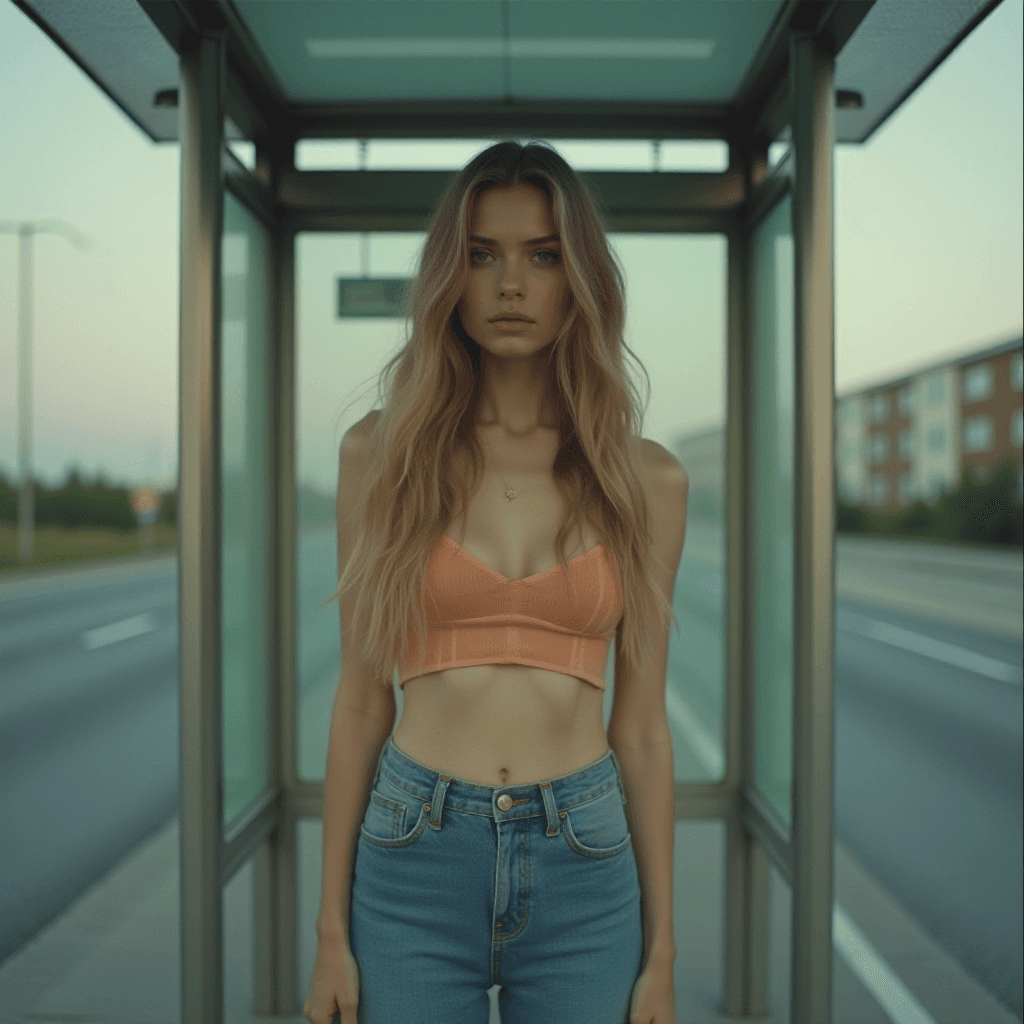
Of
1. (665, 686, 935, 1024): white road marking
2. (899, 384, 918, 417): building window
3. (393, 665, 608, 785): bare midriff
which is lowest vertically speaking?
(665, 686, 935, 1024): white road marking

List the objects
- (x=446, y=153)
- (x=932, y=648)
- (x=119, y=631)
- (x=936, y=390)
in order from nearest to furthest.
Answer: (x=446, y=153), (x=932, y=648), (x=119, y=631), (x=936, y=390)

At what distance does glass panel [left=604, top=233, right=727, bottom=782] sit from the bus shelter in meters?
0.05

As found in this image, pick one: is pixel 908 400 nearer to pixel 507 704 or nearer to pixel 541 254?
pixel 541 254

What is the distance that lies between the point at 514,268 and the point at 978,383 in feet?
202

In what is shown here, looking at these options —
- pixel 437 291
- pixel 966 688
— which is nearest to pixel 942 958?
pixel 437 291

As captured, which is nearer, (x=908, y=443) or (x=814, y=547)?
(x=814, y=547)

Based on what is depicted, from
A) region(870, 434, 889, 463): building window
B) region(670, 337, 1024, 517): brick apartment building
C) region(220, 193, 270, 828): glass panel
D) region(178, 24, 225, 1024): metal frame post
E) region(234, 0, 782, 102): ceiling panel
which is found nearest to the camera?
region(178, 24, 225, 1024): metal frame post

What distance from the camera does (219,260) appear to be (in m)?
2.16

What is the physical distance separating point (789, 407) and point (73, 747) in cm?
629

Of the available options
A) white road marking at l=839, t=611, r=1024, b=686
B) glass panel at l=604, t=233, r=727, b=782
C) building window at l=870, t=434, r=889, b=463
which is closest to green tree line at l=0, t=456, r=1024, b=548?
white road marking at l=839, t=611, r=1024, b=686

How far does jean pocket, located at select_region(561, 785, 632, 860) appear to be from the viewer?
1.44m

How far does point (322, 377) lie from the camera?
3016 mm

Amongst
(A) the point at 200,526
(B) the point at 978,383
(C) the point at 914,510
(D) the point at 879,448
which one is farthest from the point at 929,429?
(A) the point at 200,526

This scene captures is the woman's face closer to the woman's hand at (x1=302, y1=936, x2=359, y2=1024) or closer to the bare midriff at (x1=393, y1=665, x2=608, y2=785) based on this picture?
the bare midriff at (x1=393, y1=665, x2=608, y2=785)
